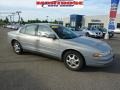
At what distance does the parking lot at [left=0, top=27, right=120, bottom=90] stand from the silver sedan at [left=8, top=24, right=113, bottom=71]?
15.0 inches

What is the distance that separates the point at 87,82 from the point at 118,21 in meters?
54.1

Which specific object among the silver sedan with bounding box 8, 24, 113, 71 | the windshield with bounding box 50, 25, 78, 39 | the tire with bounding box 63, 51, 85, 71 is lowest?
the tire with bounding box 63, 51, 85, 71

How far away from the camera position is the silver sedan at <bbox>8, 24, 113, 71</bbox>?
20.2 ft

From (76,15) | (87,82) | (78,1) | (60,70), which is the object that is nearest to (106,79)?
(87,82)

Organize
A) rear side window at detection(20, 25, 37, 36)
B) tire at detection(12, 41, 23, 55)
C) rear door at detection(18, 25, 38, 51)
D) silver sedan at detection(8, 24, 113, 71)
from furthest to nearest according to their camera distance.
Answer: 1. tire at detection(12, 41, 23, 55)
2. rear side window at detection(20, 25, 37, 36)
3. rear door at detection(18, 25, 38, 51)
4. silver sedan at detection(8, 24, 113, 71)

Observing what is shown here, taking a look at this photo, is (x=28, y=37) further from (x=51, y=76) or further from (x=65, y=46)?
(x=51, y=76)

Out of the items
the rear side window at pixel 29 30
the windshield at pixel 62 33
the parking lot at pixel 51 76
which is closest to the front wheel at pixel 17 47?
the rear side window at pixel 29 30

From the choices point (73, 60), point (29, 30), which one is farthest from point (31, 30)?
point (73, 60)

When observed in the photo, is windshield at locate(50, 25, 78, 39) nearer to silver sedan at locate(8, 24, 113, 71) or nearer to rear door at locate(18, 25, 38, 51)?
silver sedan at locate(8, 24, 113, 71)

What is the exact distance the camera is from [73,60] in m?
6.43

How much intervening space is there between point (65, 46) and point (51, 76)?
1270 millimetres

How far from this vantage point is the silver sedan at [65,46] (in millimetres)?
6148

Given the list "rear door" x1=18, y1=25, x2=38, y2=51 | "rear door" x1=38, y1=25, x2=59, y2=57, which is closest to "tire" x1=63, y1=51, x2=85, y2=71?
"rear door" x1=38, y1=25, x2=59, y2=57

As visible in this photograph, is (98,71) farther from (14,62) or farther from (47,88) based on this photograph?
(14,62)
